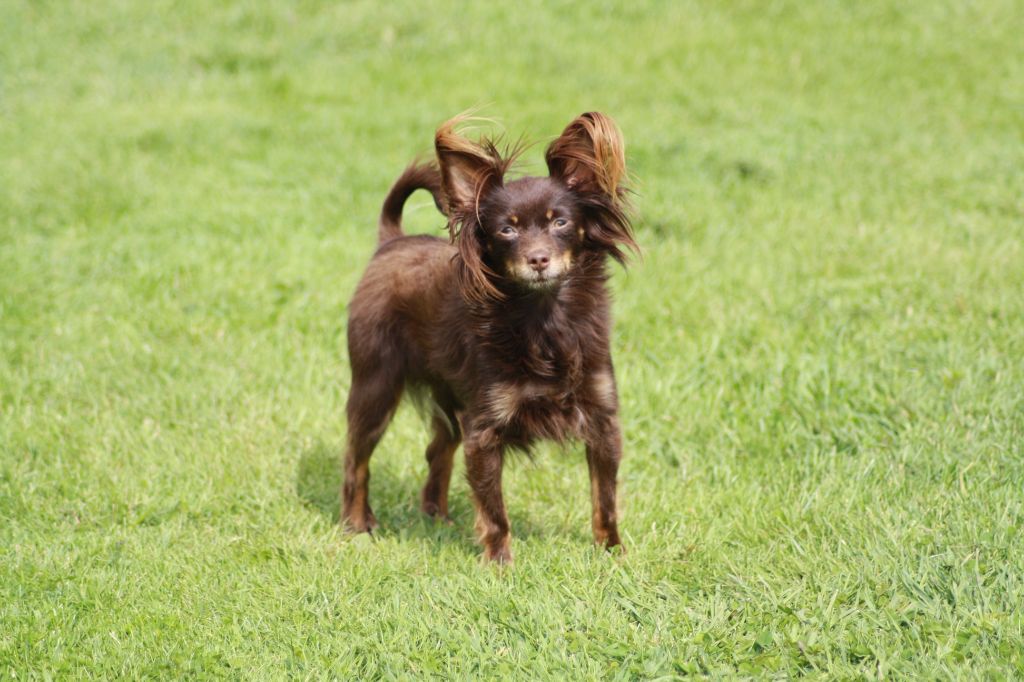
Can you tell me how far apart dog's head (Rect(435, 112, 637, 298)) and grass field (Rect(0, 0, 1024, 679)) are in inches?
36.5

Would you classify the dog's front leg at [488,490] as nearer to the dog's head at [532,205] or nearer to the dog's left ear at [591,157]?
the dog's head at [532,205]

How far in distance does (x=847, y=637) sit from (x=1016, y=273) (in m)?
4.06

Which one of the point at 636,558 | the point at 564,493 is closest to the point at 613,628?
the point at 636,558

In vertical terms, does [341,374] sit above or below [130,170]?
below

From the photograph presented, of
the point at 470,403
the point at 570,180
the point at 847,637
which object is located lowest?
the point at 847,637

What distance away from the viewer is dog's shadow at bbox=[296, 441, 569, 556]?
485cm

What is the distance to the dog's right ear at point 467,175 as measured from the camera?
4.06 meters

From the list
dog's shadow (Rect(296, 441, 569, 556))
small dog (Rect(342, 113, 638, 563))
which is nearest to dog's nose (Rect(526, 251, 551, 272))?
small dog (Rect(342, 113, 638, 563))

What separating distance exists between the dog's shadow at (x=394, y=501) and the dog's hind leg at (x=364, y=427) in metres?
0.11

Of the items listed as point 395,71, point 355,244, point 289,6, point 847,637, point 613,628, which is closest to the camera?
point 847,637

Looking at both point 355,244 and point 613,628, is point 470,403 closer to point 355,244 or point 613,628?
point 613,628

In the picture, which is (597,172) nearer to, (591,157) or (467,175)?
(591,157)

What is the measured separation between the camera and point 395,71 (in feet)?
35.2

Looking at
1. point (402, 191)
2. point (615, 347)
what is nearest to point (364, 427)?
point (402, 191)
